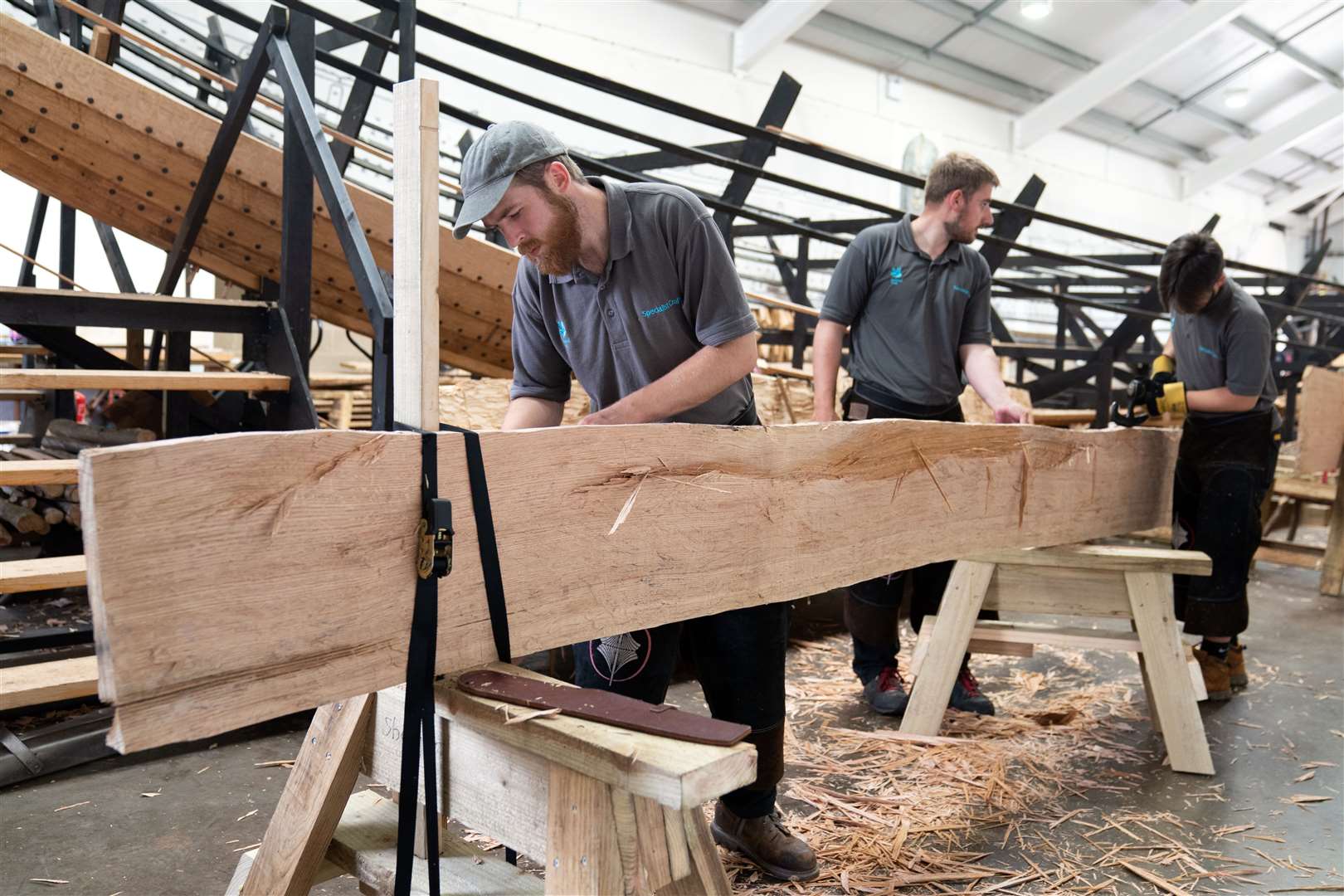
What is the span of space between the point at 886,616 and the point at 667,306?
178cm

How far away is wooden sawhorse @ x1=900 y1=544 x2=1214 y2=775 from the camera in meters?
3.02

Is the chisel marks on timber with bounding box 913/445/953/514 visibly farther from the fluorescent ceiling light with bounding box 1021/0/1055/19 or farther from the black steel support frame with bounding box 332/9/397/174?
the fluorescent ceiling light with bounding box 1021/0/1055/19

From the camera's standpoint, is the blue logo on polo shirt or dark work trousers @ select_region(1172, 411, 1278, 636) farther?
dark work trousers @ select_region(1172, 411, 1278, 636)

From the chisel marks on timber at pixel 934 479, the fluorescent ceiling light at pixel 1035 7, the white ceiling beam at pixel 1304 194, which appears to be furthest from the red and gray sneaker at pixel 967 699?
the white ceiling beam at pixel 1304 194

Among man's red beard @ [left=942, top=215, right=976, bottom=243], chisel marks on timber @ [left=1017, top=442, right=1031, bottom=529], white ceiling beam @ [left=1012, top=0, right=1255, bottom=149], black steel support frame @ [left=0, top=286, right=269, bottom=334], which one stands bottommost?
chisel marks on timber @ [left=1017, top=442, right=1031, bottom=529]

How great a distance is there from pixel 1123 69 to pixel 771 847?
12.5 metres

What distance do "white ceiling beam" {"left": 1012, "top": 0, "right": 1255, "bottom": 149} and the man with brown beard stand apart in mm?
11704

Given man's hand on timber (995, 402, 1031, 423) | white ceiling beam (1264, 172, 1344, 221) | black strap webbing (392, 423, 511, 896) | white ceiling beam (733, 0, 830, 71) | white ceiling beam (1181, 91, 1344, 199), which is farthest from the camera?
white ceiling beam (1264, 172, 1344, 221)

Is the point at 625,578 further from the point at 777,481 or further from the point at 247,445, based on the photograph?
the point at 247,445

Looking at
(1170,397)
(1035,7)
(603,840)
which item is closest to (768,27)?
(1035,7)

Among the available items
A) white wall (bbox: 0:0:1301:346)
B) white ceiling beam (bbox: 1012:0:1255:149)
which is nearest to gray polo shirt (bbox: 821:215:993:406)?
white wall (bbox: 0:0:1301:346)

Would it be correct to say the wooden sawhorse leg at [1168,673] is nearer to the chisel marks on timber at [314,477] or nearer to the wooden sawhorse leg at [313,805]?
the wooden sawhorse leg at [313,805]

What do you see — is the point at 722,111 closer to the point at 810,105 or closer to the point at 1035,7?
the point at 810,105

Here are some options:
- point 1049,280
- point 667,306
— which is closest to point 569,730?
point 667,306
